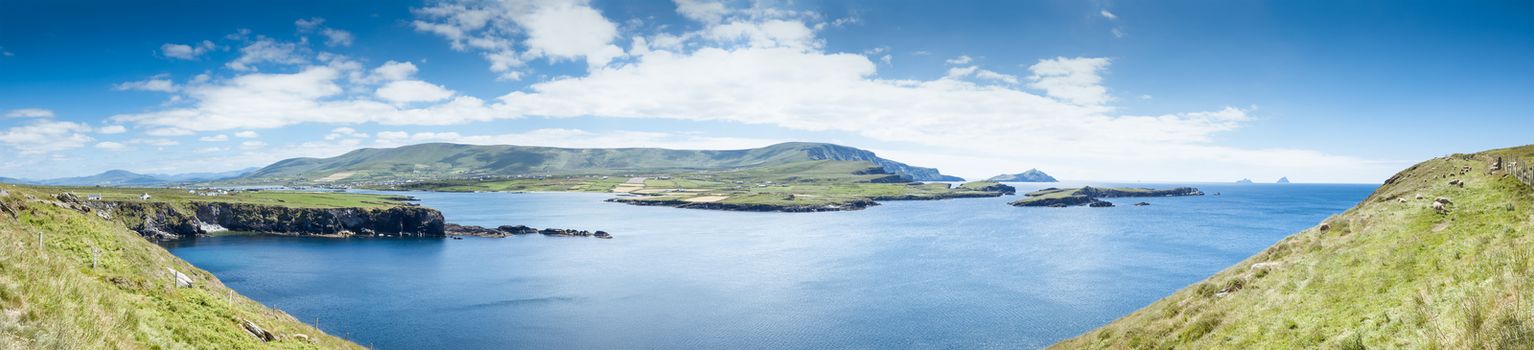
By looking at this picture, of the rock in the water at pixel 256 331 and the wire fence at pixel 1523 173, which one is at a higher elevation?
the wire fence at pixel 1523 173

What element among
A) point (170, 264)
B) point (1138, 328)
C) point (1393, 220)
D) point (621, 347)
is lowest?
point (621, 347)

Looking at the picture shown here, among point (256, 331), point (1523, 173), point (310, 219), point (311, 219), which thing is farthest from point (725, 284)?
point (310, 219)

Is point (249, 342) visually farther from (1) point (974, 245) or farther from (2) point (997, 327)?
(1) point (974, 245)

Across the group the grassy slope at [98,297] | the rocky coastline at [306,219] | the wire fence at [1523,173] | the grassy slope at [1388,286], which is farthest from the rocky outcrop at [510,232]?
the wire fence at [1523,173]

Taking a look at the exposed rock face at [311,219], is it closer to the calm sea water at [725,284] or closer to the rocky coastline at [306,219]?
the rocky coastline at [306,219]

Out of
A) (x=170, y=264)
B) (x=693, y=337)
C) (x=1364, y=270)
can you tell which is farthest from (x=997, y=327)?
(x=170, y=264)

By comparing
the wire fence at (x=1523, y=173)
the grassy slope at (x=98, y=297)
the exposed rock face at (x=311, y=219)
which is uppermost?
the wire fence at (x=1523, y=173)

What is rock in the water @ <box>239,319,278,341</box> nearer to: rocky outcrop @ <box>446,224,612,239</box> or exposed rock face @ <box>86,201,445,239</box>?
rocky outcrop @ <box>446,224,612,239</box>
